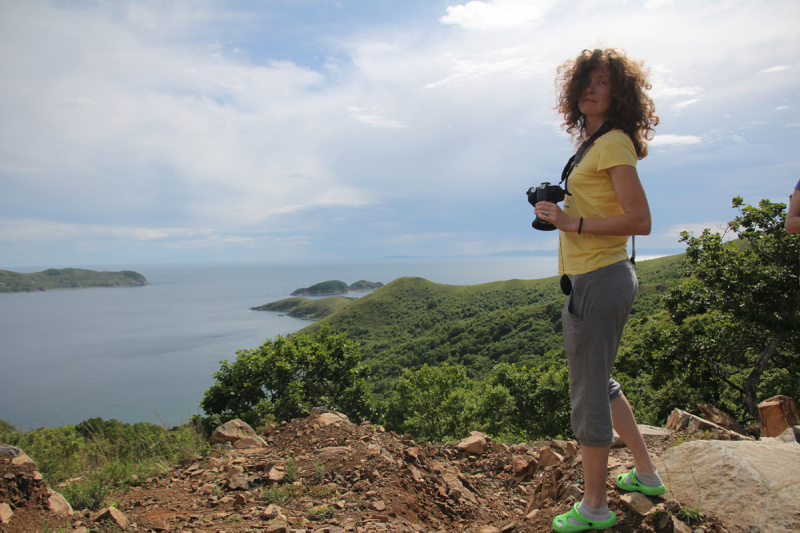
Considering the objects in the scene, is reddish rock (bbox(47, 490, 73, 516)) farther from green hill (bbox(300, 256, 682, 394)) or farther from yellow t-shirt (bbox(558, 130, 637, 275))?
green hill (bbox(300, 256, 682, 394))

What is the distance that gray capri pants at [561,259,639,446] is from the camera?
2027 millimetres

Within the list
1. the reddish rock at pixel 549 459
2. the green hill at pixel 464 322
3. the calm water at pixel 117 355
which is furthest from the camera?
the calm water at pixel 117 355

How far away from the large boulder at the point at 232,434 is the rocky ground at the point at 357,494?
71 cm

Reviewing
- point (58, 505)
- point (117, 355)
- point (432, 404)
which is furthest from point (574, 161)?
point (117, 355)

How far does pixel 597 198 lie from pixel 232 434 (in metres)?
5.64

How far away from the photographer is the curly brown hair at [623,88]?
2.09 metres

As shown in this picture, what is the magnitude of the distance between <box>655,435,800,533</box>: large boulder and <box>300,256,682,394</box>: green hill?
21.5 metres

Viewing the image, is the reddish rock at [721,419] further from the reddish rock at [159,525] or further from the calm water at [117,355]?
the calm water at [117,355]

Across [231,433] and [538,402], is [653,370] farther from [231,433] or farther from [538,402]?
[231,433]

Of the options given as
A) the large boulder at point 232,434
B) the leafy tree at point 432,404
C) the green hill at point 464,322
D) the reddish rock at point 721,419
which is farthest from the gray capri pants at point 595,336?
the green hill at point 464,322

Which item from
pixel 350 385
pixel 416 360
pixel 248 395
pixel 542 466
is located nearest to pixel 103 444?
pixel 542 466

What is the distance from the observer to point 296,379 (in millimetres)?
14695

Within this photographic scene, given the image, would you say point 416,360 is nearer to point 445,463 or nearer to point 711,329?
point 711,329

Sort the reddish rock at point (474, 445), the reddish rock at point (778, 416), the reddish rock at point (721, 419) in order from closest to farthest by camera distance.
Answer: the reddish rock at point (778, 416)
the reddish rock at point (474, 445)
the reddish rock at point (721, 419)
